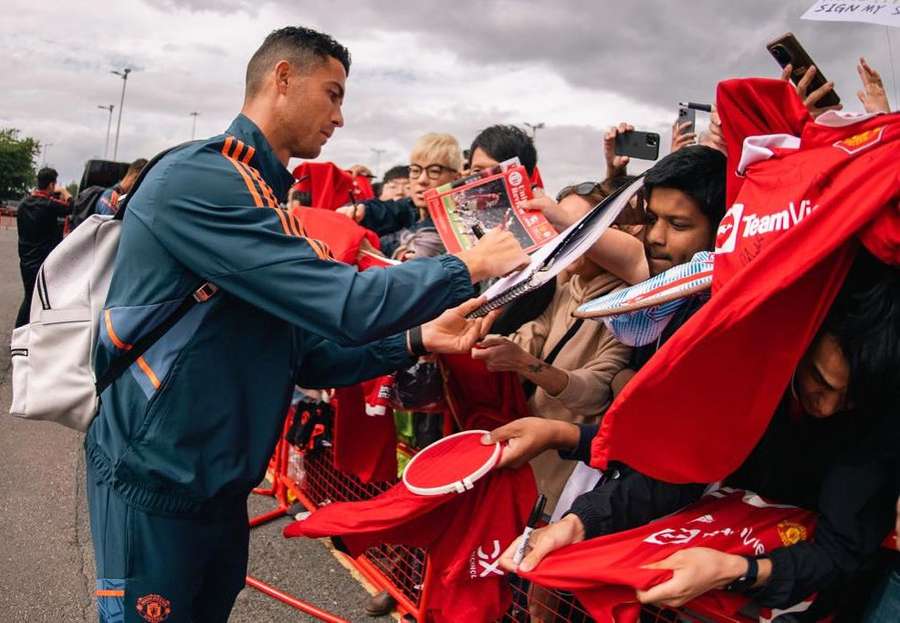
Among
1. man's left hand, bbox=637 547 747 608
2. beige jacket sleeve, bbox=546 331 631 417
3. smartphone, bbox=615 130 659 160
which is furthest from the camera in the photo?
smartphone, bbox=615 130 659 160

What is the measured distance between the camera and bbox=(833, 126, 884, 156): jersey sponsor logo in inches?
51.4

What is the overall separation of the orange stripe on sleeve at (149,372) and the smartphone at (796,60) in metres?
1.88

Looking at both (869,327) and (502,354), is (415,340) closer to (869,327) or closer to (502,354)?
(502,354)

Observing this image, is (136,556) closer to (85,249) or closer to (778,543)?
(85,249)

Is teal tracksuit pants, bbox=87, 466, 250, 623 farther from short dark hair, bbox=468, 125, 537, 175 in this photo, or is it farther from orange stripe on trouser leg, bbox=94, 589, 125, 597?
short dark hair, bbox=468, 125, 537, 175

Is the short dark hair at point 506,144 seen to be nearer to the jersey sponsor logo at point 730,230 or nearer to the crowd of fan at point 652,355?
the crowd of fan at point 652,355

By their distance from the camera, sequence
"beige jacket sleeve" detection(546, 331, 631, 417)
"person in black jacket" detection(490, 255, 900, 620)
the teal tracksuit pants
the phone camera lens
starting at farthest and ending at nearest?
"beige jacket sleeve" detection(546, 331, 631, 417), the phone camera lens, the teal tracksuit pants, "person in black jacket" detection(490, 255, 900, 620)

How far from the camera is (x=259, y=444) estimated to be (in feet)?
6.08

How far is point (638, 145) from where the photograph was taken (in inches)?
105

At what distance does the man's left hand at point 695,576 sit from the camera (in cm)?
155

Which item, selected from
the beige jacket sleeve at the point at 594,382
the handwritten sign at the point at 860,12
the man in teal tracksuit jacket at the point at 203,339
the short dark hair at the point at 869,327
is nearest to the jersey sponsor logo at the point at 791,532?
the short dark hair at the point at 869,327

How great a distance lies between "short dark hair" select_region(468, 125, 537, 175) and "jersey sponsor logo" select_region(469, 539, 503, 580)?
1.66 metres

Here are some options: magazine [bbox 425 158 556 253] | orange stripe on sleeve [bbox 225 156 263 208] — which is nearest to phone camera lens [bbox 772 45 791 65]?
magazine [bbox 425 158 556 253]

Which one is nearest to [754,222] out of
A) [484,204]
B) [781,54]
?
[781,54]
